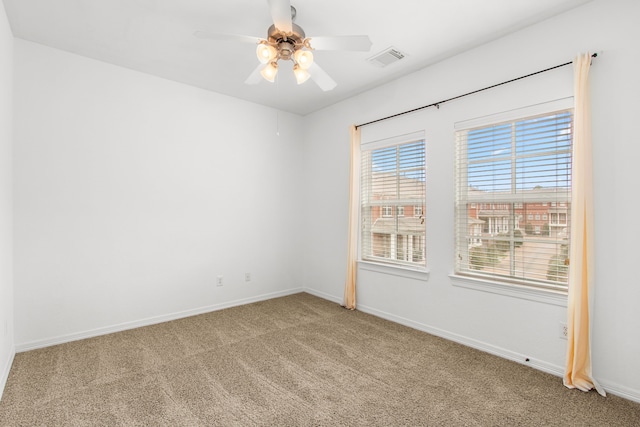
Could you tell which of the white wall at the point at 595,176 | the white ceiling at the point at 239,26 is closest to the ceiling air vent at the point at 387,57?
the white ceiling at the point at 239,26

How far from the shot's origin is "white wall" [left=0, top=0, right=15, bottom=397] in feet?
7.88

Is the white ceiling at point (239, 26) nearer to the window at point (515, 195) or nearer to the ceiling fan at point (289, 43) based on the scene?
the ceiling fan at point (289, 43)

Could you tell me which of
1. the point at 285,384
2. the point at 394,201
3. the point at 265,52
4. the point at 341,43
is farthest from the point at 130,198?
the point at 394,201

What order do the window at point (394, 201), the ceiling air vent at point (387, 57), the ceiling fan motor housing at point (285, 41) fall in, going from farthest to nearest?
the window at point (394, 201)
the ceiling air vent at point (387, 57)
the ceiling fan motor housing at point (285, 41)

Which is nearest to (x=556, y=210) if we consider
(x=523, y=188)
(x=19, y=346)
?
(x=523, y=188)

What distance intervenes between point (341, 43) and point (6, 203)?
2897mm

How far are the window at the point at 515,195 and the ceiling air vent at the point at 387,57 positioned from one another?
94 centimetres

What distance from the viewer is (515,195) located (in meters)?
2.79

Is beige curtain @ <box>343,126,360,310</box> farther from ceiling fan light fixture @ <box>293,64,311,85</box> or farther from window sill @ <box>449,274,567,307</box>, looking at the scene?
ceiling fan light fixture @ <box>293,64,311,85</box>

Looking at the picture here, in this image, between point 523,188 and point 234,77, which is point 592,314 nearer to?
point 523,188

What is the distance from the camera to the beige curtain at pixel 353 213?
413 cm

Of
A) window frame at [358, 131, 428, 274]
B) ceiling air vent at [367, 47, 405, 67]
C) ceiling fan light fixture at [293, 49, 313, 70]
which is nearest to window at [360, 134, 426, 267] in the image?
window frame at [358, 131, 428, 274]

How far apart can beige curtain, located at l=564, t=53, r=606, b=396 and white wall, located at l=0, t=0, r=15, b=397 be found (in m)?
4.04

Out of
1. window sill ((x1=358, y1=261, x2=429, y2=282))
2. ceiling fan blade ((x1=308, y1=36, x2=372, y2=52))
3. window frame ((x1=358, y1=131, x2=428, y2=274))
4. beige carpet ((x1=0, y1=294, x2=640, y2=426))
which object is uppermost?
ceiling fan blade ((x1=308, y1=36, x2=372, y2=52))
